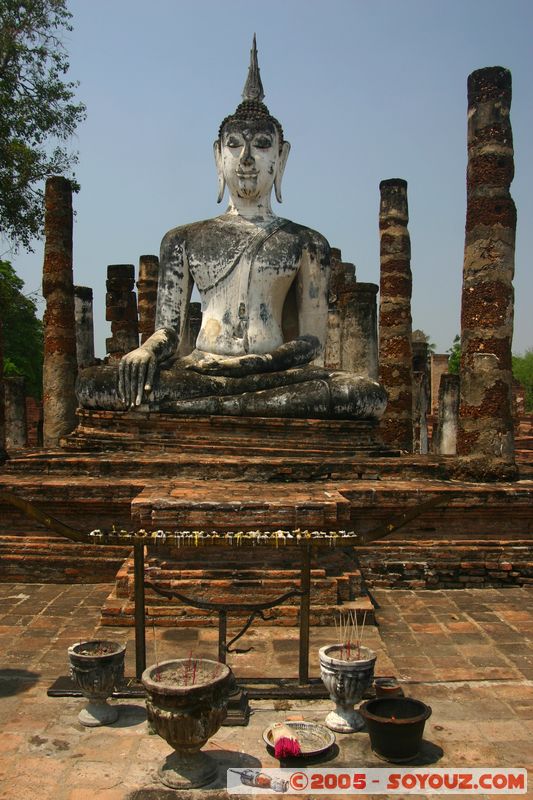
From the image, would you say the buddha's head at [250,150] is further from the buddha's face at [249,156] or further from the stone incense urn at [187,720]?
the stone incense urn at [187,720]

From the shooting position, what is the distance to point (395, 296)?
13.2 metres

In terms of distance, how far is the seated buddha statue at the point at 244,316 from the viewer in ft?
25.6

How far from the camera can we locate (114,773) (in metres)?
2.94

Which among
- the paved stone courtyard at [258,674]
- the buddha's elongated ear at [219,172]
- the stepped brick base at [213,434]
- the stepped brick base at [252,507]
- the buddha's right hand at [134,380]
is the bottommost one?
the paved stone courtyard at [258,674]

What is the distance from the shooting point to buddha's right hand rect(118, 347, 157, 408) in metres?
7.73

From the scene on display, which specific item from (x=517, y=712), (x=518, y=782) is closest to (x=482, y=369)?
(x=517, y=712)

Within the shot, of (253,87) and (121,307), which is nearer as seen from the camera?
(253,87)

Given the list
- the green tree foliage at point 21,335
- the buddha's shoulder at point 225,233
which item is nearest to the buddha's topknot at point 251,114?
the buddha's shoulder at point 225,233

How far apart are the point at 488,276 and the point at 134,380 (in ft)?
11.6

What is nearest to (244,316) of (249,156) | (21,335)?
(249,156)

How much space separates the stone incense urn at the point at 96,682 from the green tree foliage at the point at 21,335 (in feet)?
67.4

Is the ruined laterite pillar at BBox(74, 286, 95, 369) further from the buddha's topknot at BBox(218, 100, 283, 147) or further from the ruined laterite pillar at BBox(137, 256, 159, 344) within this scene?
the buddha's topknot at BBox(218, 100, 283, 147)

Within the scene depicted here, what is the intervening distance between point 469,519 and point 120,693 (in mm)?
3416

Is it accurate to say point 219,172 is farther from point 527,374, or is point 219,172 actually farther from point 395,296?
point 527,374
